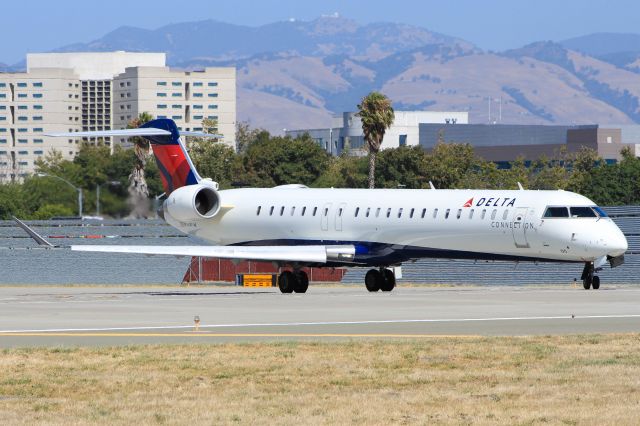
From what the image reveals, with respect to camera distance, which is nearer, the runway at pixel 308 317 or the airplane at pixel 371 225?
the runway at pixel 308 317

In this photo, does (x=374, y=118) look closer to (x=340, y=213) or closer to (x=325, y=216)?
(x=325, y=216)

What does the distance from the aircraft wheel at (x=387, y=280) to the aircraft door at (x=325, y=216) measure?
275 centimetres

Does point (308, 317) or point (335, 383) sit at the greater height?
point (335, 383)

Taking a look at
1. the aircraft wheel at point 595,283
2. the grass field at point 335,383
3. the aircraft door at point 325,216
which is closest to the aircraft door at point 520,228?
the aircraft wheel at point 595,283

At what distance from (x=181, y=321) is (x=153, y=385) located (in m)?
12.1

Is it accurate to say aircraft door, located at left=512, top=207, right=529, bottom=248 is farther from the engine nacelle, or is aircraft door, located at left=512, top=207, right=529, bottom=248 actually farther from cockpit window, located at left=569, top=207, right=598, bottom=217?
the engine nacelle

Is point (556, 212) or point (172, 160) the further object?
point (172, 160)

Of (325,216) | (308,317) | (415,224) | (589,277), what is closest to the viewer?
(308,317)

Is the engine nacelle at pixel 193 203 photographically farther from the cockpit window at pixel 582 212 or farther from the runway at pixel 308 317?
the cockpit window at pixel 582 212

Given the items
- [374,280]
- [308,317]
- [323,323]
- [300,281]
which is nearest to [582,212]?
[374,280]

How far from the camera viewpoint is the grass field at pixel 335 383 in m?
16.9

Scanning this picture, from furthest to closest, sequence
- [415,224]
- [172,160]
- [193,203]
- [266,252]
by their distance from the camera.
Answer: [172,160] → [193,203] → [266,252] → [415,224]

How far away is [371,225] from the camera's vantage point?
1822 inches

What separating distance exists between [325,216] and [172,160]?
22.1ft
